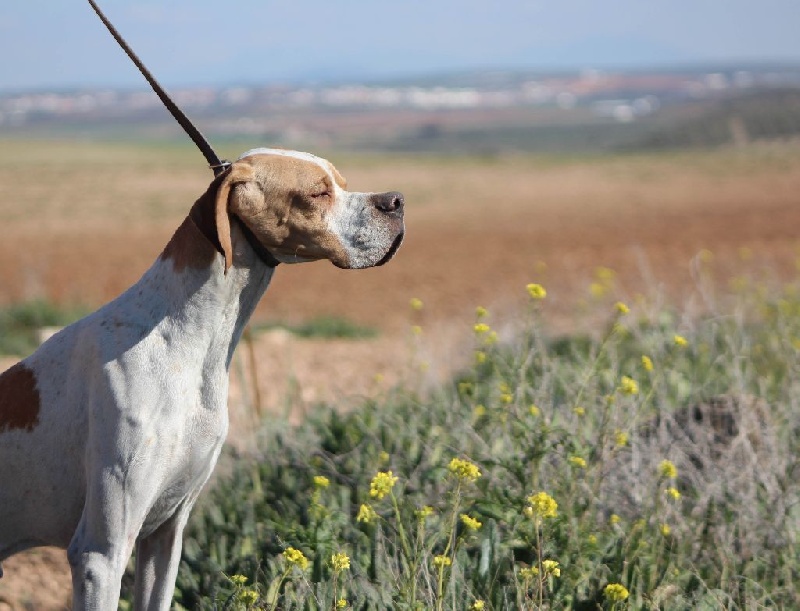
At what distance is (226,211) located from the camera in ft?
8.72

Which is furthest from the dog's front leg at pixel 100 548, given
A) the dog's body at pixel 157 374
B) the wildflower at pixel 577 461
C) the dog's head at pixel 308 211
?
the wildflower at pixel 577 461

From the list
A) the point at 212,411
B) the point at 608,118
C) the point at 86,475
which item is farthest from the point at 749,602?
the point at 608,118

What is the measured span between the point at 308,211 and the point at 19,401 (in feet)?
3.14

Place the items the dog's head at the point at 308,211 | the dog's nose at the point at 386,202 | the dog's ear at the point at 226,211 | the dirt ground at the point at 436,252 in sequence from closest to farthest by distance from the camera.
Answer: the dog's ear at the point at 226,211, the dog's head at the point at 308,211, the dog's nose at the point at 386,202, the dirt ground at the point at 436,252

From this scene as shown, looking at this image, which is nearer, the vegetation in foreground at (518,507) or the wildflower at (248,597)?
the wildflower at (248,597)

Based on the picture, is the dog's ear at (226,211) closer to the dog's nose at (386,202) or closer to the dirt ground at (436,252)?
the dog's nose at (386,202)

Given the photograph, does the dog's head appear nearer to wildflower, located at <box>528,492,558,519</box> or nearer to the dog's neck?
the dog's neck

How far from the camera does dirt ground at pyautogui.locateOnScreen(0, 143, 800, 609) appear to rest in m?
7.03

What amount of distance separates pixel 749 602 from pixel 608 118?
16254cm

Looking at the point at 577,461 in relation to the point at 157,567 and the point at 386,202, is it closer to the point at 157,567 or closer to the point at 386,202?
the point at 386,202

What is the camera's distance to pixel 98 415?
8.79ft

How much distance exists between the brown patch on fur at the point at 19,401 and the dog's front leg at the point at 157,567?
483 millimetres

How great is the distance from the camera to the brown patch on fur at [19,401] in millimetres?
2850

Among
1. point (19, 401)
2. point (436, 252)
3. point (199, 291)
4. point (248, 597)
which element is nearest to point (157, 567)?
point (248, 597)
